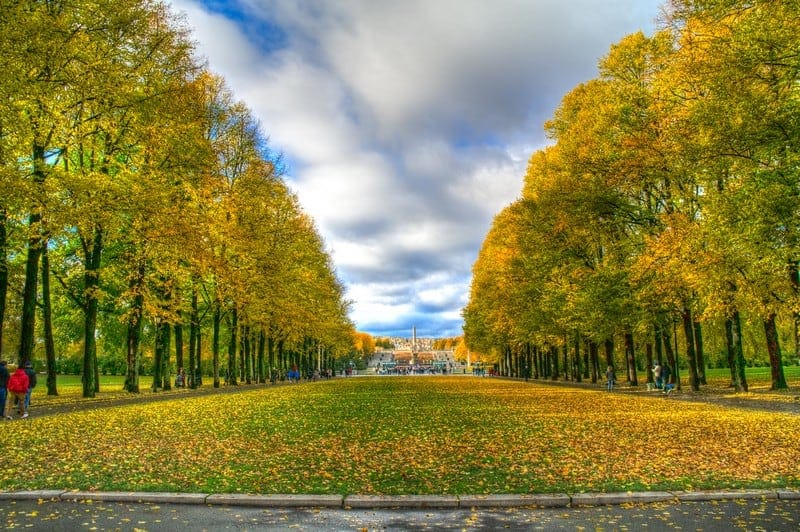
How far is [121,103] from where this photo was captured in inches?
885

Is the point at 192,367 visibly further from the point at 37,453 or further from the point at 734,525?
the point at 734,525

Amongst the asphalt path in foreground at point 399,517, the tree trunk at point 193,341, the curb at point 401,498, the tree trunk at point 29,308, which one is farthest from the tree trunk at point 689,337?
the tree trunk at point 193,341

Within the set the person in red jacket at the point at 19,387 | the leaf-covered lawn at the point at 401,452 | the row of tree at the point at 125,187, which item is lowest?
the leaf-covered lawn at the point at 401,452

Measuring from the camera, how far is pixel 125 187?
23625mm

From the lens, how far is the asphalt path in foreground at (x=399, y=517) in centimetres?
773

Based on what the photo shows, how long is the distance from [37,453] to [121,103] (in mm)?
14367

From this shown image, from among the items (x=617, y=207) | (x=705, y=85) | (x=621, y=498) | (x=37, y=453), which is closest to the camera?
(x=621, y=498)

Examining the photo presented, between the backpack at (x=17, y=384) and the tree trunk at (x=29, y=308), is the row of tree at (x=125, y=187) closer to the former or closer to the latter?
the tree trunk at (x=29, y=308)

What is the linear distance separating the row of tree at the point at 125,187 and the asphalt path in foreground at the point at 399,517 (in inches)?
501

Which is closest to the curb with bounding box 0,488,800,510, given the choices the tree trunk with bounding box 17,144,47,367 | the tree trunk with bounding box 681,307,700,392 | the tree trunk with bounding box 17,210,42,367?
the tree trunk with bounding box 17,144,47,367

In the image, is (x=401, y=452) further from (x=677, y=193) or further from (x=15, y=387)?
(x=677, y=193)

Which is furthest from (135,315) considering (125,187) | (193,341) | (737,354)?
(737,354)

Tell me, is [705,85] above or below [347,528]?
above

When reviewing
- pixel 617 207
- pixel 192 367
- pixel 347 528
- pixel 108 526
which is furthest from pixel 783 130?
pixel 192 367
